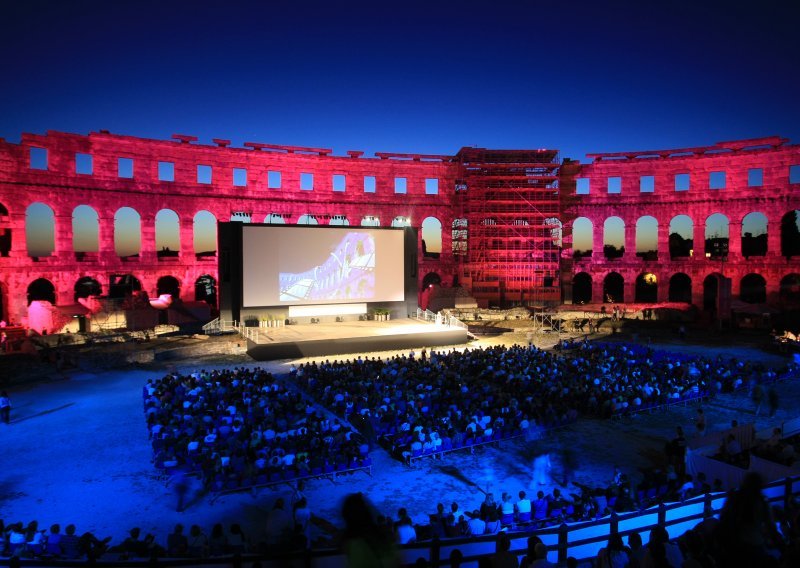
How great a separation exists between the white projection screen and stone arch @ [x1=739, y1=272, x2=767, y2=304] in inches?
1421

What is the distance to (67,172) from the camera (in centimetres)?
3800

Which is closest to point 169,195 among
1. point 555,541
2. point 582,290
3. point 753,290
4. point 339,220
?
point 339,220

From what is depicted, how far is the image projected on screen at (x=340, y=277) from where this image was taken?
3312 centimetres

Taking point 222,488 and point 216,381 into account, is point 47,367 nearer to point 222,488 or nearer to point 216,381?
point 216,381

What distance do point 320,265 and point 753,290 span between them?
156ft

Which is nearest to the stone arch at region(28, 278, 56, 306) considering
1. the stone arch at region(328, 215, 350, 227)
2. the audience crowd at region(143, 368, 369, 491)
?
the stone arch at region(328, 215, 350, 227)

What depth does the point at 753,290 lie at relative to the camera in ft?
182

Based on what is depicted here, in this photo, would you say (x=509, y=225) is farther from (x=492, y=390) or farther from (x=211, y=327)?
(x=492, y=390)

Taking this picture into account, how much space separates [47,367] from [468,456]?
817 inches

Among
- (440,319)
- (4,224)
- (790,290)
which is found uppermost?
(4,224)

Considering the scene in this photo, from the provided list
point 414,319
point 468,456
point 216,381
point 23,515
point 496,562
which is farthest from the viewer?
point 414,319

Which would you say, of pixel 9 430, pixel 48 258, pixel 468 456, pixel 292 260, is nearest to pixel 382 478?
pixel 468 456

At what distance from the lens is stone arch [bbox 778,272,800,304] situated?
42375 mm

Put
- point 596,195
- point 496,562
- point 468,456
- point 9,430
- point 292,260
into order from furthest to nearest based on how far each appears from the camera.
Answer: point 596,195 → point 292,260 → point 9,430 → point 468,456 → point 496,562
